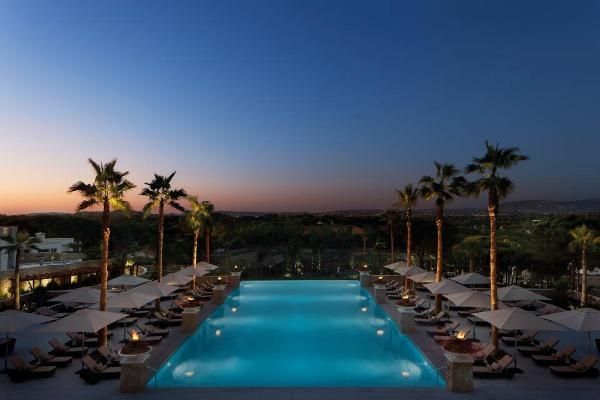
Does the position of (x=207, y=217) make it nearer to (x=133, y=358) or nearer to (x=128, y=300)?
(x=128, y=300)

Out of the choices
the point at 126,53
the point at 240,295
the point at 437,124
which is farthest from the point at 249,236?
the point at 126,53

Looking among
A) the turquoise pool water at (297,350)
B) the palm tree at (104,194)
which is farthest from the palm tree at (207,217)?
the palm tree at (104,194)

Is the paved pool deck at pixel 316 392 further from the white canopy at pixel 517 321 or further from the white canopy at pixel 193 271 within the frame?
the white canopy at pixel 193 271

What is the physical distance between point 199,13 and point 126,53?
5.50m

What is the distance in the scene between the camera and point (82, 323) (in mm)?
13070

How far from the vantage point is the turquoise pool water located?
1323 centimetres

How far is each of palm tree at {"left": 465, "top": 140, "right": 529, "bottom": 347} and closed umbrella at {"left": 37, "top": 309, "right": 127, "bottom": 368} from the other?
42.0 feet

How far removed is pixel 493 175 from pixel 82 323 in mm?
14136

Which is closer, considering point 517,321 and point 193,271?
point 517,321

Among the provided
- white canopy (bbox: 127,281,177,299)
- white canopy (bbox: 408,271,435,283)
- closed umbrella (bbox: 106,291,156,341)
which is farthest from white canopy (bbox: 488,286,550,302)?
closed umbrella (bbox: 106,291,156,341)

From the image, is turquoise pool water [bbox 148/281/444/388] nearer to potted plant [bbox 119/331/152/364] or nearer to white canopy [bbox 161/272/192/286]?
potted plant [bbox 119/331/152/364]

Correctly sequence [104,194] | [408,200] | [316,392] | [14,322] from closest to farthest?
[316,392] → [14,322] → [104,194] → [408,200]

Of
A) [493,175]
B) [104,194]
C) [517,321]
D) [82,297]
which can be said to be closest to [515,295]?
[517,321]

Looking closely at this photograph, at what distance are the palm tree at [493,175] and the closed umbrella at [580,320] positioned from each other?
1.97 m
